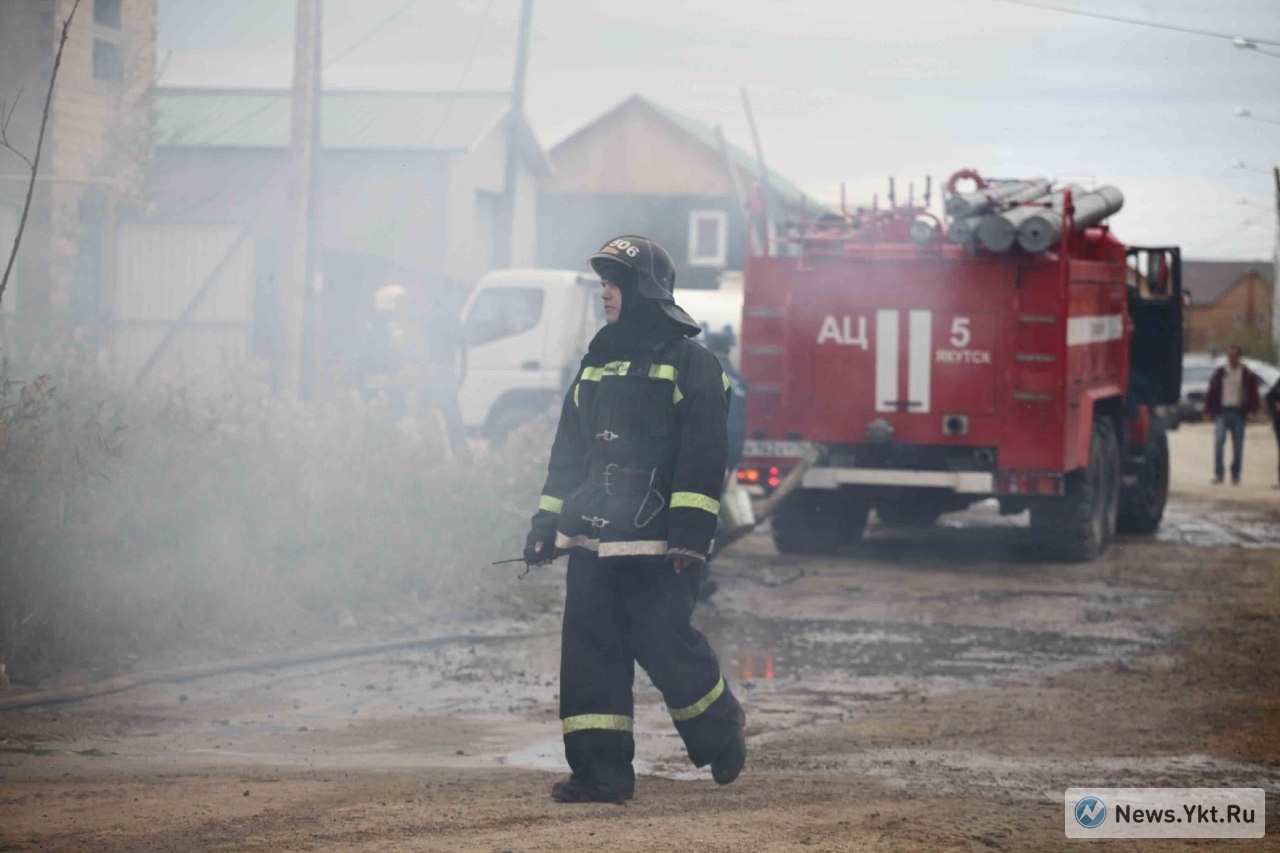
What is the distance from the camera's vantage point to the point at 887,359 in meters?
13.3

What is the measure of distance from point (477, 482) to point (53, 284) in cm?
721

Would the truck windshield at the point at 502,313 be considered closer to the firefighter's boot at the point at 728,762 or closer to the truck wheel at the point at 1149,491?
the truck wheel at the point at 1149,491

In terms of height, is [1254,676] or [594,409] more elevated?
[594,409]

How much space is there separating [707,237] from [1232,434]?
29398 mm

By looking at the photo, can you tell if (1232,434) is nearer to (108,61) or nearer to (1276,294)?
(108,61)

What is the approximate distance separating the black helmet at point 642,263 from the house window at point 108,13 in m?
12.3

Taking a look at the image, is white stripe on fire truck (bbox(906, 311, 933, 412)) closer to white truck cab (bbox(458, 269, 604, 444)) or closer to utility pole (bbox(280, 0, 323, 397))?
utility pole (bbox(280, 0, 323, 397))

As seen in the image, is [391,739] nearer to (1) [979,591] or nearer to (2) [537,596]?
(2) [537,596]

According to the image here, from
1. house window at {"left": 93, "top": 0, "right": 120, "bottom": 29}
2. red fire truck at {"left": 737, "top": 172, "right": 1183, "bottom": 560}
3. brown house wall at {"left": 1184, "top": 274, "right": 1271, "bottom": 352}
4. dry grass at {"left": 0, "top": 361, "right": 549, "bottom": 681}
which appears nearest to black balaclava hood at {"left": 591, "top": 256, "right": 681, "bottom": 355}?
dry grass at {"left": 0, "top": 361, "right": 549, "bottom": 681}

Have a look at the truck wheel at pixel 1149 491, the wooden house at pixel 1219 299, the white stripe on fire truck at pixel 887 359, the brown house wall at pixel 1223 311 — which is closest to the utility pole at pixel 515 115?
the truck wheel at pixel 1149 491

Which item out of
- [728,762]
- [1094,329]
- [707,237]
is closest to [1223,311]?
[707,237]

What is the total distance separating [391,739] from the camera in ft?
23.2

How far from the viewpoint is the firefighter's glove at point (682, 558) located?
5.58 metres

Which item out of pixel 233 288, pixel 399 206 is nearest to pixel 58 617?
pixel 233 288
